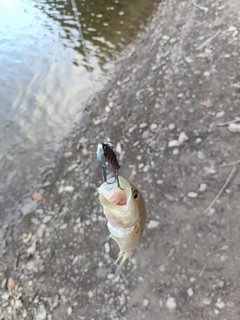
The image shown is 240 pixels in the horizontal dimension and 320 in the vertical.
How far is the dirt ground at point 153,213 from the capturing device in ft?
10.5

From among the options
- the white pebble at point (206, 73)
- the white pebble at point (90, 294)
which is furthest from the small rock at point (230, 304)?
the white pebble at point (206, 73)

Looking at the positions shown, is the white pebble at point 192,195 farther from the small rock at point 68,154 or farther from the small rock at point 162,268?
the small rock at point 68,154

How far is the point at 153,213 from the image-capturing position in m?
3.71

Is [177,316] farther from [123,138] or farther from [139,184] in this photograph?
[123,138]

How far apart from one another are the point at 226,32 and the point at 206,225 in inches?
140

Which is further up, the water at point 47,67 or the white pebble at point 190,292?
the water at point 47,67

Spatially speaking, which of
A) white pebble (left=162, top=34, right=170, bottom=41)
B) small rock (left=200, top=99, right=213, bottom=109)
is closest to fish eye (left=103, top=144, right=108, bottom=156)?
small rock (left=200, top=99, right=213, bottom=109)

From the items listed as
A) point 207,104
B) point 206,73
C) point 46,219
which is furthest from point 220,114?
point 46,219

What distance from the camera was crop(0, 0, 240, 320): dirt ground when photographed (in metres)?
3.20

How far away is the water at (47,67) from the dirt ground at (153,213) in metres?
0.49

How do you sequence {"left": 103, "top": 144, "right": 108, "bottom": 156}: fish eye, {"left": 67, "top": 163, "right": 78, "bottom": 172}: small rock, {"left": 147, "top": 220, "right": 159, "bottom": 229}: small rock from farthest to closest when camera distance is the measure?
1. {"left": 67, "top": 163, "right": 78, "bottom": 172}: small rock
2. {"left": 147, "top": 220, "right": 159, "bottom": 229}: small rock
3. {"left": 103, "top": 144, "right": 108, "bottom": 156}: fish eye

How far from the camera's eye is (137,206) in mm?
1809

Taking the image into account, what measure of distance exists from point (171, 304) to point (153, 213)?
96 centimetres

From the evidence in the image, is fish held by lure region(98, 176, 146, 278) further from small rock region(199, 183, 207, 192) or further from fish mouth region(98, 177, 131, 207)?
small rock region(199, 183, 207, 192)
